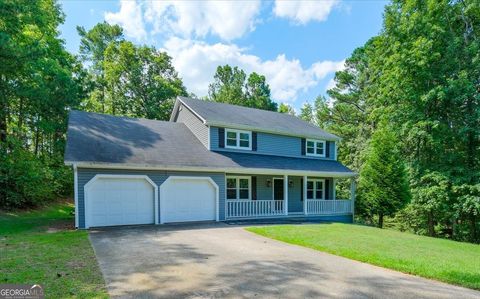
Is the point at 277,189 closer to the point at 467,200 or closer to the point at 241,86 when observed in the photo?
the point at 467,200

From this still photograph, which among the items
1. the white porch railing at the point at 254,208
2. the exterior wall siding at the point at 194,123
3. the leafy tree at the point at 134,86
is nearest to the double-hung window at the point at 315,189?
the white porch railing at the point at 254,208

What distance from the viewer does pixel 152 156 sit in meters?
13.3

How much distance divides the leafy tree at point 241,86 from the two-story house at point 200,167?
18.1m

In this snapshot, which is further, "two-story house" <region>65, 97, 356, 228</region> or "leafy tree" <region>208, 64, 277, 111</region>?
"leafy tree" <region>208, 64, 277, 111</region>

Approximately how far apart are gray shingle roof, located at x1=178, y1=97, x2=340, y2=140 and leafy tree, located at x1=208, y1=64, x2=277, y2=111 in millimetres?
18000

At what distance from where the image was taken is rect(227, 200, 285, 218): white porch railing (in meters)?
15.3

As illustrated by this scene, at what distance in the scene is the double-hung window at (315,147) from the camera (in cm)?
1998

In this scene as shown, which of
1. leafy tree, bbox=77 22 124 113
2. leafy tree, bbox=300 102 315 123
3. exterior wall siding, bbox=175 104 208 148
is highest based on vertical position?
leafy tree, bbox=77 22 124 113

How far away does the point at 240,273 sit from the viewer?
236 inches

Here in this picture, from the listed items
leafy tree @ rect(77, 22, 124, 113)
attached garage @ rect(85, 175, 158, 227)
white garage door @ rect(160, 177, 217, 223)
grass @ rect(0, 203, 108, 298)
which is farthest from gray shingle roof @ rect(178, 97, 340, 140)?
leafy tree @ rect(77, 22, 124, 113)

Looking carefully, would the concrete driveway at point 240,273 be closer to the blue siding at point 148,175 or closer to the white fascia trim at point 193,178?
the blue siding at point 148,175

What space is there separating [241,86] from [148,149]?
27956 millimetres

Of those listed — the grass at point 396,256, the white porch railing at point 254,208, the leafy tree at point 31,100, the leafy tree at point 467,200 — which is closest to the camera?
the grass at point 396,256

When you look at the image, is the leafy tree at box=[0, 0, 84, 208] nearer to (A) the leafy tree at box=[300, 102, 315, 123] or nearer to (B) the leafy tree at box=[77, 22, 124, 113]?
(B) the leafy tree at box=[77, 22, 124, 113]
